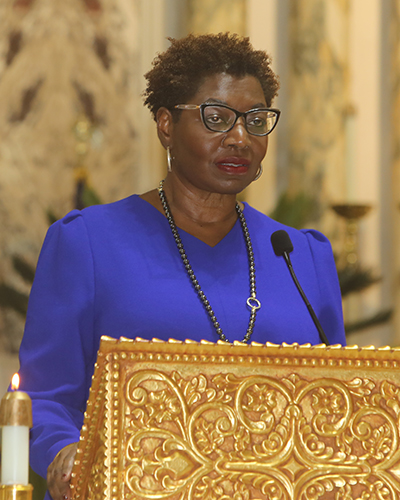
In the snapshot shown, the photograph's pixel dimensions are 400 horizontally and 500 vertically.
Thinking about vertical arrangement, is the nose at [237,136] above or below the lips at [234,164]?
above

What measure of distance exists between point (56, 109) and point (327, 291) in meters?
4.32

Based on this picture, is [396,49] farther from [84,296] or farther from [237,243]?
[84,296]

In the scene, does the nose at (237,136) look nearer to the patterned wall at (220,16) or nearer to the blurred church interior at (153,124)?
the blurred church interior at (153,124)

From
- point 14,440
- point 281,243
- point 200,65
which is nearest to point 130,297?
point 281,243

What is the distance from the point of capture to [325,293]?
2.57 m

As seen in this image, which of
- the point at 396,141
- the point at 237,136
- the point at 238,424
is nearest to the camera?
the point at 238,424

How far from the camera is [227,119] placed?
7.67 feet

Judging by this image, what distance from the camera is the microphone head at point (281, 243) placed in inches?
94.0

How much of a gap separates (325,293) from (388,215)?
15.3 feet

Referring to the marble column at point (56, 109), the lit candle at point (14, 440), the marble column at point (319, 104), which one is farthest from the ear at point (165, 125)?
the marble column at point (319, 104)

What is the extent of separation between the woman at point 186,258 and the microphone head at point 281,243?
109 mm

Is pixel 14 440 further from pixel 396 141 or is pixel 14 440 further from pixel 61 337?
pixel 396 141

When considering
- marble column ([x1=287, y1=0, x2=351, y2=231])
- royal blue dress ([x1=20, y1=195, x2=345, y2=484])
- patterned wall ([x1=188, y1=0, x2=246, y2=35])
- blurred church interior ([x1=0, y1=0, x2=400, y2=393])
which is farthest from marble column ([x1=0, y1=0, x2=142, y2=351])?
royal blue dress ([x1=20, y1=195, x2=345, y2=484])

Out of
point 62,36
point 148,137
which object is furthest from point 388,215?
point 62,36
